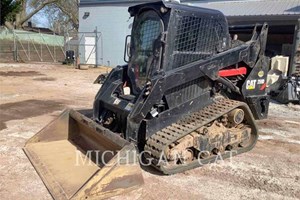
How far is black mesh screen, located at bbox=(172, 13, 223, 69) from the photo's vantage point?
4738 millimetres

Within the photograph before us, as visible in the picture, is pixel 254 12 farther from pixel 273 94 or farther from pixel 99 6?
pixel 99 6

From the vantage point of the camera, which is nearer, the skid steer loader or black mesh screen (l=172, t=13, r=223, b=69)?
the skid steer loader

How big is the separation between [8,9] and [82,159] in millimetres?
30415

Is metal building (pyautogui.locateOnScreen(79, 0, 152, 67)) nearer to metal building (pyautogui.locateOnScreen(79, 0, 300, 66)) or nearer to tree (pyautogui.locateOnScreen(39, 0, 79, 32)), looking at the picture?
metal building (pyautogui.locateOnScreen(79, 0, 300, 66))

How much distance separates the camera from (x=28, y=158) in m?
5.14

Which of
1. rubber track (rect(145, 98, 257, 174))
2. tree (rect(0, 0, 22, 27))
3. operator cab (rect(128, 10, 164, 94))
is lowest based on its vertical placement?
rubber track (rect(145, 98, 257, 174))

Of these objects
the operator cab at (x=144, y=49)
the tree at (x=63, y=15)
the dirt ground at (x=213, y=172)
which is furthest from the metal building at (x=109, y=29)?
the tree at (x=63, y=15)

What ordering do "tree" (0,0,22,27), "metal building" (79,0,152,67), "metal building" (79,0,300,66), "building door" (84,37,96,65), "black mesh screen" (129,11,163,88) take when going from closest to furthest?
"black mesh screen" (129,11,163,88), "metal building" (79,0,300,66), "metal building" (79,0,152,67), "building door" (84,37,96,65), "tree" (0,0,22,27)

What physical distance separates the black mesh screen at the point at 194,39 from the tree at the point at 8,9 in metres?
29.5

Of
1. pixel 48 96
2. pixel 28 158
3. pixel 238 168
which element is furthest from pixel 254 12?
pixel 28 158

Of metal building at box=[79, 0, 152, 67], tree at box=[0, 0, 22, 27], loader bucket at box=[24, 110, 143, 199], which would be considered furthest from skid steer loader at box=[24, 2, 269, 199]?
tree at box=[0, 0, 22, 27]

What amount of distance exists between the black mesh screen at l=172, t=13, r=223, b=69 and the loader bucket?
1474 millimetres

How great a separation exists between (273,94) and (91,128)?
23.8ft

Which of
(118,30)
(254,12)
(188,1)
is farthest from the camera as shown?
(118,30)
